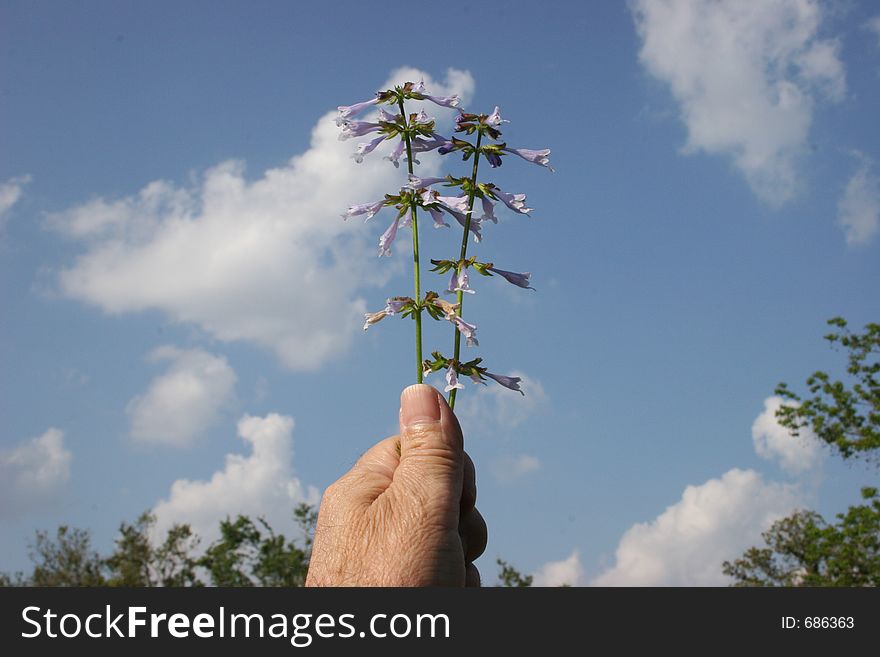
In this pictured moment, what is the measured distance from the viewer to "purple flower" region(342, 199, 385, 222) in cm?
408

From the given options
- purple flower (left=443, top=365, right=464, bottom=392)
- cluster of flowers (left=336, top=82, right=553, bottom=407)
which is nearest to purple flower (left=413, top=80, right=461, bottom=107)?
cluster of flowers (left=336, top=82, right=553, bottom=407)

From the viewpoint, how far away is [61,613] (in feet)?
14.7

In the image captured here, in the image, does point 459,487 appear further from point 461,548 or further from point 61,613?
point 61,613

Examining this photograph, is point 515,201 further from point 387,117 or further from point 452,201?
point 387,117

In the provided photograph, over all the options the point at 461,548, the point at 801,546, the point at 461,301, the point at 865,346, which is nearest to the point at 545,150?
the point at 461,301

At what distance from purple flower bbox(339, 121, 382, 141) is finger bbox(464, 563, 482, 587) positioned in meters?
2.36

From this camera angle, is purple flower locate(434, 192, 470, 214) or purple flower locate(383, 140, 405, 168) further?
purple flower locate(383, 140, 405, 168)

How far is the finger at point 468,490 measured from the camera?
4.36 m

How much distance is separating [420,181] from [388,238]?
38 centimetres

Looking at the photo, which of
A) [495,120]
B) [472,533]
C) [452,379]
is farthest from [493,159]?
[472,533]

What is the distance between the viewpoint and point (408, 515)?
3896 mm

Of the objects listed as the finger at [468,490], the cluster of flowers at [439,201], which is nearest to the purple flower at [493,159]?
the cluster of flowers at [439,201]

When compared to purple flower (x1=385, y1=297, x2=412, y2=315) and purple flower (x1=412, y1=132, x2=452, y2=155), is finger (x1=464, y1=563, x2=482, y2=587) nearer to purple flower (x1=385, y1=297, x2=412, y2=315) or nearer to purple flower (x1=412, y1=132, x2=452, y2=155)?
purple flower (x1=385, y1=297, x2=412, y2=315)

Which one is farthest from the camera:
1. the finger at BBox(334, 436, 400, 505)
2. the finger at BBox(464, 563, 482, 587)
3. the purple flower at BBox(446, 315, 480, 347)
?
the finger at BBox(464, 563, 482, 587)
